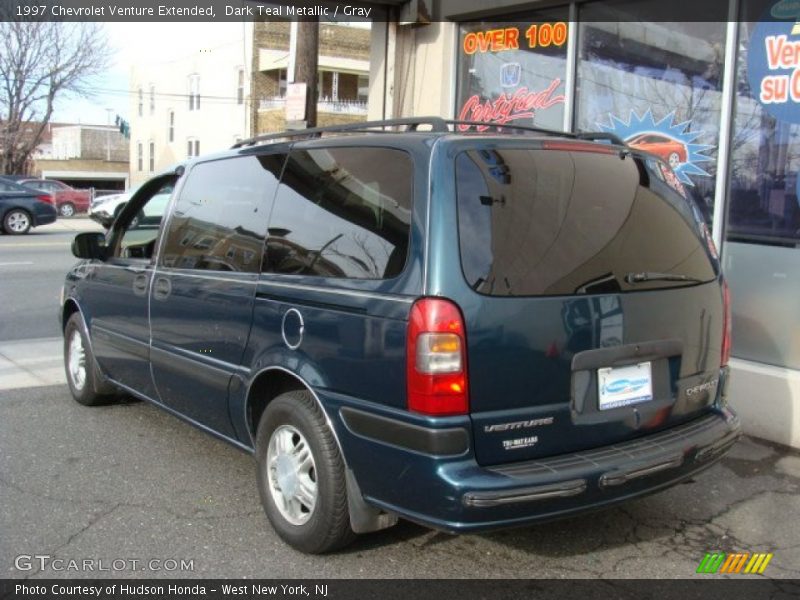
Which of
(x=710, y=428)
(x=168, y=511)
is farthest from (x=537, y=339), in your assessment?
(x=168, y=511)

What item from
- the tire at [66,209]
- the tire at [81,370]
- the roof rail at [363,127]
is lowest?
the tire at [81,370]

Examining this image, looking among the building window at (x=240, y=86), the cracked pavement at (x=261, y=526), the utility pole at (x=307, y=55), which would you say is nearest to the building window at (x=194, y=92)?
the building window at (x=240, y=86)

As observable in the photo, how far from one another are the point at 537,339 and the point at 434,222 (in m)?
0.60

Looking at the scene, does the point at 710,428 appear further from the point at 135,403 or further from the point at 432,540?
the point at 135,403

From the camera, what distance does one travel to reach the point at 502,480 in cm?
292

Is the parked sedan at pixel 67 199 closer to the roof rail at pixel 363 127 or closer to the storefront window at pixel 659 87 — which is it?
the storefront window at pixel 659 87

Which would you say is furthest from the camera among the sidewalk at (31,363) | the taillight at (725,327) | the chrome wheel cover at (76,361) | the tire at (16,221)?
the tire at (16,221)

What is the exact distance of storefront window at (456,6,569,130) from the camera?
742 centimetres

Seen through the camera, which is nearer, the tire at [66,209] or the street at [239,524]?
the street at [239,524]

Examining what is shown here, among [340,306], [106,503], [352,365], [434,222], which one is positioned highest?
[434,222]

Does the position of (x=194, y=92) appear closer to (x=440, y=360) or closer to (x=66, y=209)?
(x=66, y=209)

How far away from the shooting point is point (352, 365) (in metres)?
3.19

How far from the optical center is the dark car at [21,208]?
67.4 feet

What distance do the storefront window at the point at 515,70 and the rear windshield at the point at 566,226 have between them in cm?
395
